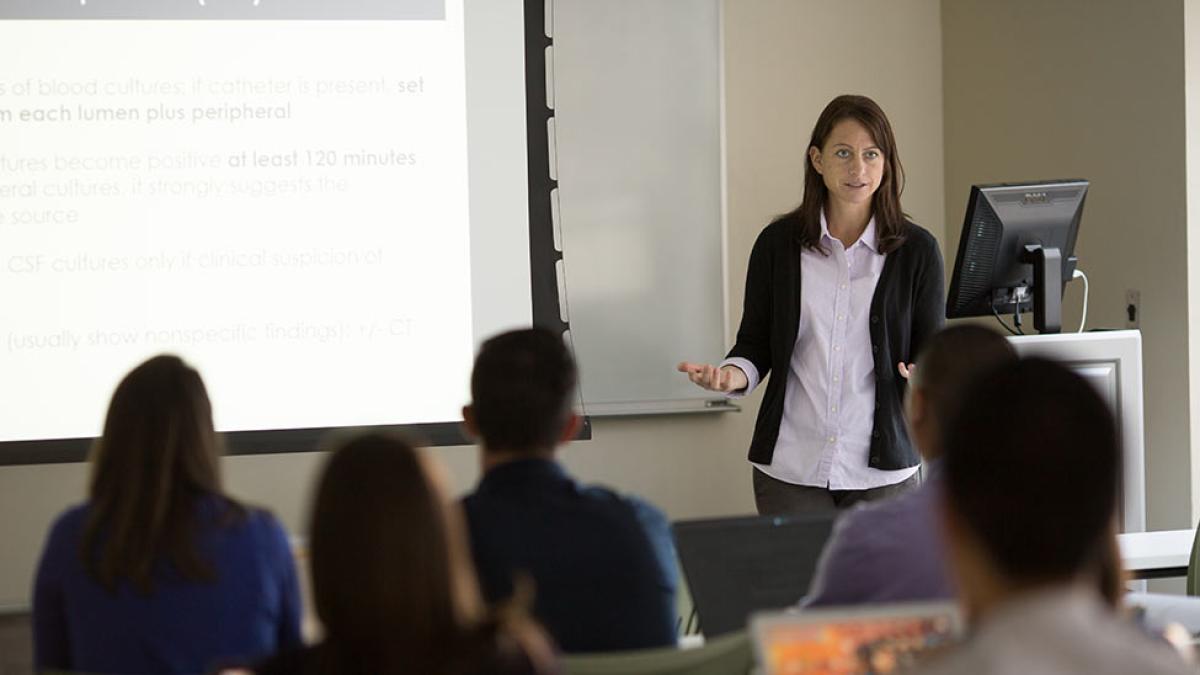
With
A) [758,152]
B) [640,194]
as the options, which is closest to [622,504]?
[640,194]

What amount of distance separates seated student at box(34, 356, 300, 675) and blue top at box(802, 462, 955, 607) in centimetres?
79

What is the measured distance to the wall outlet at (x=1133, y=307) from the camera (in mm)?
4348

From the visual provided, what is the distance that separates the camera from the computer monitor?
3541 millimetres

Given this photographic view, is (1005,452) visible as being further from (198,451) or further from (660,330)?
(660,330)

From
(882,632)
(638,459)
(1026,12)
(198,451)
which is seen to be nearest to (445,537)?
(882,632)

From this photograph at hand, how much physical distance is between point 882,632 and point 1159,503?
3.46m

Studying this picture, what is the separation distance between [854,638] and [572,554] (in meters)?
0.73

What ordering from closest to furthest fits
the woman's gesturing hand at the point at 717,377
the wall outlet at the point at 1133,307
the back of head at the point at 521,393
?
1. the back of head at the point at 521,393
2. the woman's gesturing hand at the point at 717,377
3. the wall outlet at the point at 1133,307

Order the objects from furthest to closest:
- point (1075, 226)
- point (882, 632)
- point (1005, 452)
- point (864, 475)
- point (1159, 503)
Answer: point (1159, 503)
point (1075, 226)
point (864, 475)
point (882, 632)
point (1005, 452)

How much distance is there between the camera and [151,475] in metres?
1.89

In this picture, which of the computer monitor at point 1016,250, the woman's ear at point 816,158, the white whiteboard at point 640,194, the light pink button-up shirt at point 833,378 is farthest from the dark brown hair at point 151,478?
the white whiteboard at point 640,194

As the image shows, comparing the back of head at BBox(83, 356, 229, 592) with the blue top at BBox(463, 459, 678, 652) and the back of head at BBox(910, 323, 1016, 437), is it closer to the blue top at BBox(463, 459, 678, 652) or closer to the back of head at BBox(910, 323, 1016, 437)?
the blue top at BBox(463, 459, 678, 652)

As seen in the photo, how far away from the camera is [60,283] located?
3.83 m

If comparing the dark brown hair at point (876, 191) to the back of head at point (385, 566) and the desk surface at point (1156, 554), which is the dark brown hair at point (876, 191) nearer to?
the desk surface at point (1156, 554)
